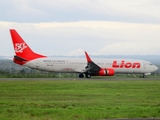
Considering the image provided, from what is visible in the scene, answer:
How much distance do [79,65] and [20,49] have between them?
27.4 ft

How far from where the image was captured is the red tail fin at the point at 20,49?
187ft

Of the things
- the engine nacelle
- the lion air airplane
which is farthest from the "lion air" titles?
the engine nacelle

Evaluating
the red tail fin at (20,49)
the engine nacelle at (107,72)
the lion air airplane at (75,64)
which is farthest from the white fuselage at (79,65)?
the engine nacelle at (107,72)

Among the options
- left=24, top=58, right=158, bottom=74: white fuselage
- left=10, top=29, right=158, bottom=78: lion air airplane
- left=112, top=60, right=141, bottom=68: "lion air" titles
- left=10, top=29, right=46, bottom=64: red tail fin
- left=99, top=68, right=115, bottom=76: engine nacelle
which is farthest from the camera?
left=112, top=60, right=141, bottom=68: "lion air" titles

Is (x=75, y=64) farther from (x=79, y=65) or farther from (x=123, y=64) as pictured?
(x=123, y=64)

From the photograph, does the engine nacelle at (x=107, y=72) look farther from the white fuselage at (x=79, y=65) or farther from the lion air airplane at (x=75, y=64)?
the white fuselage at (x=79, y=65)

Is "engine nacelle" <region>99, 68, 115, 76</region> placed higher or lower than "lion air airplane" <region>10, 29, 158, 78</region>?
lower

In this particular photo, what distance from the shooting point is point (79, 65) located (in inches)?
2365

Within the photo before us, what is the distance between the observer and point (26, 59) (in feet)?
189

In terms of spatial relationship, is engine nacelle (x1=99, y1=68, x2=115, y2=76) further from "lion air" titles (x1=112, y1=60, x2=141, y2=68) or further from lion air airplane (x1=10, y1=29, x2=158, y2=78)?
"lion air" titles (x1=112, y1=60, x2=141, y2=68)

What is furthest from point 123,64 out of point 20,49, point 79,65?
point 20,49

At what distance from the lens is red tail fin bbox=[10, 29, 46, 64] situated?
187 feet

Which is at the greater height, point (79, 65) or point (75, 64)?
point (75, 64)

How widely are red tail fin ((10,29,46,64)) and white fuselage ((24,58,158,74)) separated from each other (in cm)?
83
